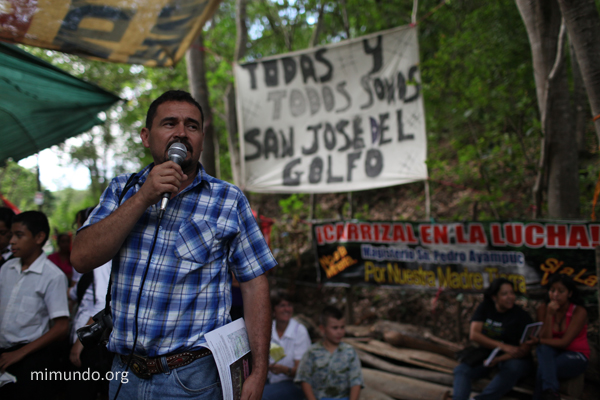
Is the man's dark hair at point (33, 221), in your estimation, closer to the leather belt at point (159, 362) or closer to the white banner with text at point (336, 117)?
the leather belt at point (159, 362)

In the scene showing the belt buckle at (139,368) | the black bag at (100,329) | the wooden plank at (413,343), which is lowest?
the wooden plank at (413,343)

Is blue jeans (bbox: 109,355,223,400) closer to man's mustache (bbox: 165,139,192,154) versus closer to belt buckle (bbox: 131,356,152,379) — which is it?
belt buckle (bbox: 131,356,152,379)

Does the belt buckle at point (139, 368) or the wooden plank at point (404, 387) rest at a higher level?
the belt buckle at point (139, 368)

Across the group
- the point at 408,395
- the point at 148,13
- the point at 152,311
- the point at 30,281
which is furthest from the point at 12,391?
the point at 408,395

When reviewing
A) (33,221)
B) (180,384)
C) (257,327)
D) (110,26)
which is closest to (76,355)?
(33,221)

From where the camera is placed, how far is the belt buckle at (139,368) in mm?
1600

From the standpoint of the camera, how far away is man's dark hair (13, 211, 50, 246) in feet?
10.2

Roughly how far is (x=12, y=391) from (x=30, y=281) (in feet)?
2.45

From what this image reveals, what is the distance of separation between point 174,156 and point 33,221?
86.1 inches

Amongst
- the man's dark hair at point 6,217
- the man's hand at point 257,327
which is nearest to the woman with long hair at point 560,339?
the man's hand at point 257,327

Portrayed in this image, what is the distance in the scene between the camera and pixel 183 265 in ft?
5.36

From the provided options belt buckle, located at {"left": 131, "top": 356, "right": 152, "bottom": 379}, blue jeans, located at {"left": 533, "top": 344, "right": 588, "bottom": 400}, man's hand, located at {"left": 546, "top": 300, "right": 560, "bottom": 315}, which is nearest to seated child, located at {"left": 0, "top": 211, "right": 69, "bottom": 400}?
belt buckle, located at {"left": 131, "top": 356, "right": 152, "bottom": 379}

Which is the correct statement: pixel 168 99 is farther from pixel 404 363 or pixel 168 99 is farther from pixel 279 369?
pixel 404 363

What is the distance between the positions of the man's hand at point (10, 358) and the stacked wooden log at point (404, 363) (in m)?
3.14
